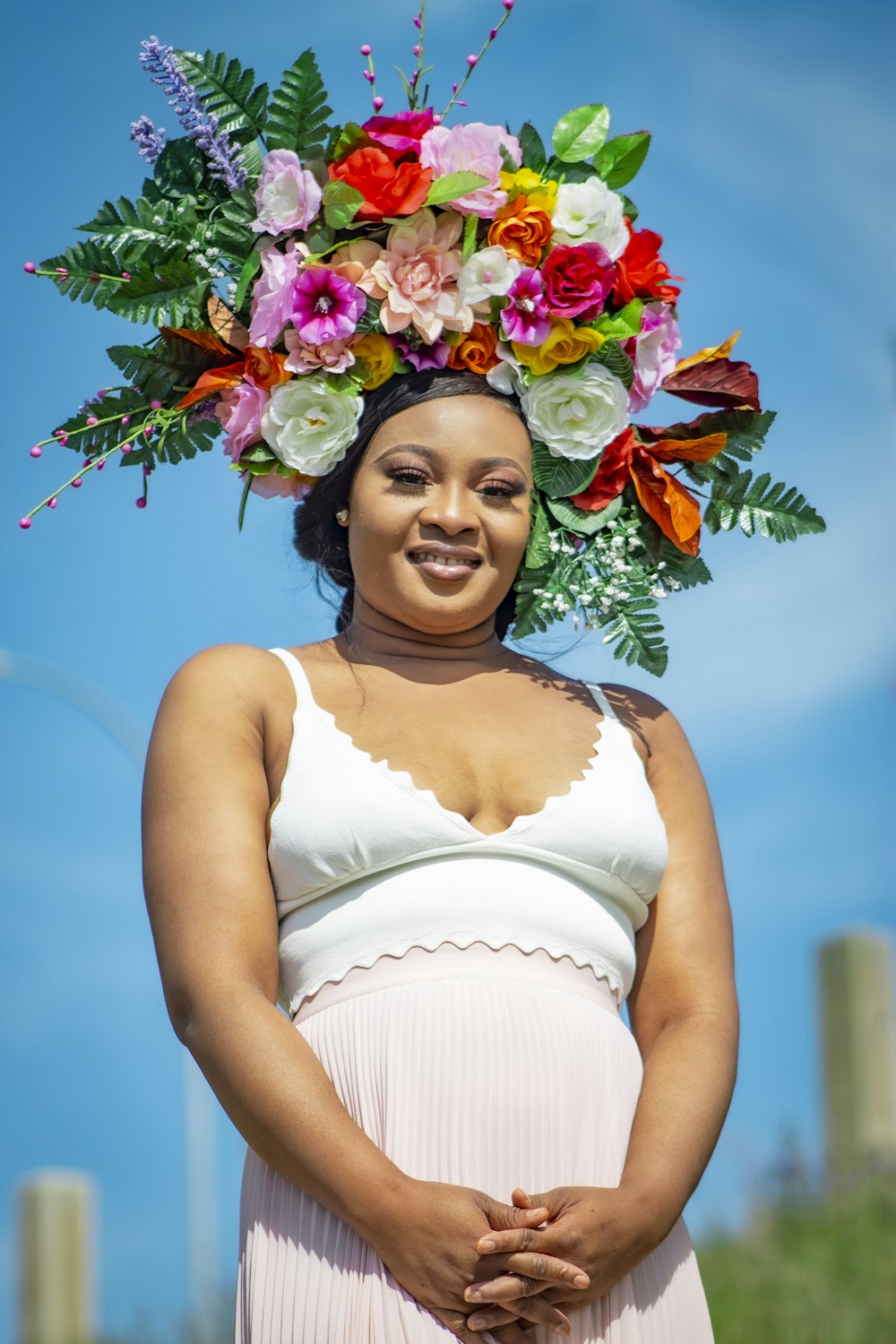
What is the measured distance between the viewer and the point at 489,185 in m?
3.74

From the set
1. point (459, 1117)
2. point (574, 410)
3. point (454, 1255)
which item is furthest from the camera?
point (574, 410)

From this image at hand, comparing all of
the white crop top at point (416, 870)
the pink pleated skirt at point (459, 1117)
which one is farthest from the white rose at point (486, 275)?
the pink pleated skirt at point (459, 1117)

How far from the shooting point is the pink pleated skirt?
3.06 metres

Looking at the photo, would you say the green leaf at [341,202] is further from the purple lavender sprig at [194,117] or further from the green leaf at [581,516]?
the green leaf at [581,516]

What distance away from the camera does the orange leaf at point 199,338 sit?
149 inches

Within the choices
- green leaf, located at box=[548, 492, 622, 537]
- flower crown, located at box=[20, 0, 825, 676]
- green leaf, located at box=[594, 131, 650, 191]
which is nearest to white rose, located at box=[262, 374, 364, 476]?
flower crown, located at box=[20, 0, 825, 676]

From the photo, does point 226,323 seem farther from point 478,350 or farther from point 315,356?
point 478,350

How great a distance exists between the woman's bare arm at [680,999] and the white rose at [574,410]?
1.73ft

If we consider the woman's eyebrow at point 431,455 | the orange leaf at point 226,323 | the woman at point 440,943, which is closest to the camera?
the woman at point 440,943

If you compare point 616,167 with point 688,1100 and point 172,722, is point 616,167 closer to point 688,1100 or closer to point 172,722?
point 172,722

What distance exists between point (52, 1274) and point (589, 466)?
33.2 ft

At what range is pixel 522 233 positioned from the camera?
3.76 meters

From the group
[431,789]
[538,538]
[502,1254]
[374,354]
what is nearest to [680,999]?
[431,789]

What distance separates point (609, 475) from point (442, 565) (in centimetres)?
45
